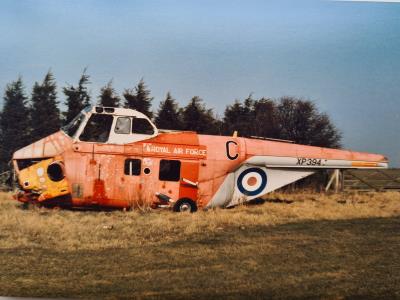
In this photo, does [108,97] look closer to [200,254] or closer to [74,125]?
[74,125]

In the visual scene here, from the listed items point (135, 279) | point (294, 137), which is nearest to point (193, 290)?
point (135, 279)

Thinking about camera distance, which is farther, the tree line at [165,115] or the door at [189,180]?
the door at [189,180]

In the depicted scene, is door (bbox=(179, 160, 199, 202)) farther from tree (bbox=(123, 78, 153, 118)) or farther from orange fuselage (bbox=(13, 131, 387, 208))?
A: tree (bbox=(123, 78, 153, 118))

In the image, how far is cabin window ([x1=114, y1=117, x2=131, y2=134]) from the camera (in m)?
11.9

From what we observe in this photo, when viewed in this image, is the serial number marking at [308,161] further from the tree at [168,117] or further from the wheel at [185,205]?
the tree at [168,117]

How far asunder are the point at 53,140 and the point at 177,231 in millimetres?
4692

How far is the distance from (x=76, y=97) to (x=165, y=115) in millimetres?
3010

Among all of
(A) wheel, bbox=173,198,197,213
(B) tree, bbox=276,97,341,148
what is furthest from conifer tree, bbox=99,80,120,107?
(B) tree, bbox=276,97,341,148

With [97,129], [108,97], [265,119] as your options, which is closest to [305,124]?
[265,119]

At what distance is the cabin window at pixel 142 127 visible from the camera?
12.1 meters

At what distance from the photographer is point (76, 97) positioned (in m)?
11.1

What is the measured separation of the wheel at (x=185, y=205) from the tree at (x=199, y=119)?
250cm

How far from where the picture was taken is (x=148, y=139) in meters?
12.1

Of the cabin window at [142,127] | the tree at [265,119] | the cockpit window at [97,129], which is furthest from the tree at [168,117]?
the tree at [265,119]
